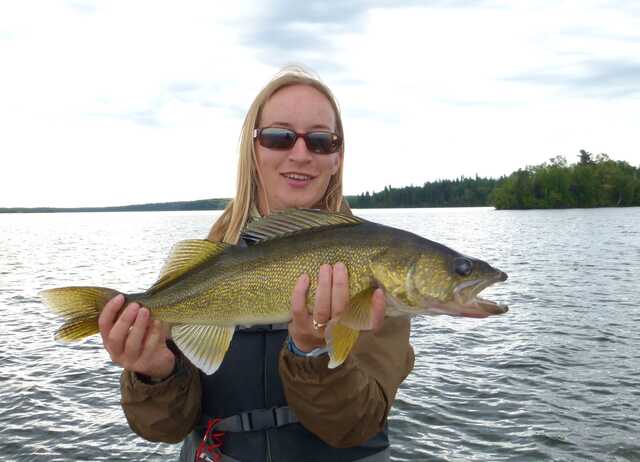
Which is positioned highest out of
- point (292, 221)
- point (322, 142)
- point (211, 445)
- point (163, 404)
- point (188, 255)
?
point (322, 142)

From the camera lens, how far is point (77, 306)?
3.43 metres

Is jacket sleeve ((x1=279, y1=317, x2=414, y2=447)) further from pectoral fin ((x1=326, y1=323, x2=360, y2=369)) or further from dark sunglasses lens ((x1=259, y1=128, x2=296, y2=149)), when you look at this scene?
dark sunglasses lens ((x1=259, y1=128, x2=296, y2=149))

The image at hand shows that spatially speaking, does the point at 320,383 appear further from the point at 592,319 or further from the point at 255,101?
the point at 592,319

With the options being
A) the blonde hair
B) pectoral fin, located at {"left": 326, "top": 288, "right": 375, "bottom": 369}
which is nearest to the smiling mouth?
the blonde hair

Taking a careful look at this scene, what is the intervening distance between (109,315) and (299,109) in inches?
80.4

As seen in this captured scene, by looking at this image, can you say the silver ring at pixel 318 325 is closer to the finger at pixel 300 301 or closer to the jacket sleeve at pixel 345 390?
the finger at pixel 300 301

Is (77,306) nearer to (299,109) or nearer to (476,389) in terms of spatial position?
(299,109)

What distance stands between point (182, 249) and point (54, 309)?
0.89 m

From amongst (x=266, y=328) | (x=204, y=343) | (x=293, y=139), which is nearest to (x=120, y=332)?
(x=204, y=343)

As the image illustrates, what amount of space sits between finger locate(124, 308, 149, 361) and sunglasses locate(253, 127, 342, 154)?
5.21 feet

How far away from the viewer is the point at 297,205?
419 cm

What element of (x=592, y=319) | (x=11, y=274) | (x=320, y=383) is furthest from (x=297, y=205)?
(x=11, y=274)

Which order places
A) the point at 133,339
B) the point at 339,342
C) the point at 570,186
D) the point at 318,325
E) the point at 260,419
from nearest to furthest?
the point at 339,342 < the point at 318,325 < the point at 133,339 < the point at 260,419 < the point at 570,186

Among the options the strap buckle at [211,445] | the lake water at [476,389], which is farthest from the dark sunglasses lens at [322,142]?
the lake water at [476,389]
